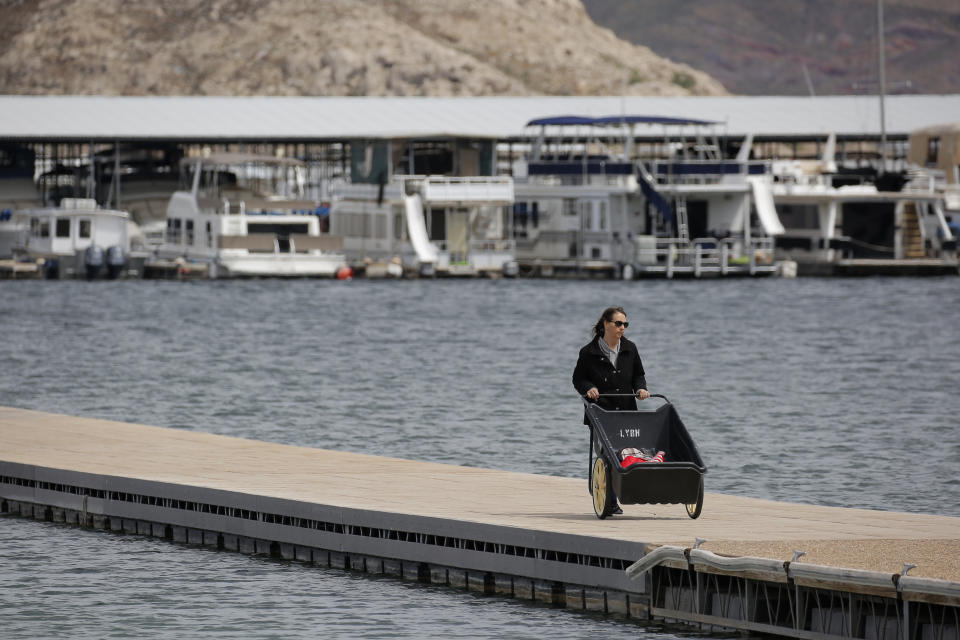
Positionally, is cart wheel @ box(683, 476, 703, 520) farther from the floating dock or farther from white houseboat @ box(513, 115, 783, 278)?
white houseboat @ box(513, 115, 783, 278)

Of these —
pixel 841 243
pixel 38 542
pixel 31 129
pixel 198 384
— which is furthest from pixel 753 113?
pixel 38 542

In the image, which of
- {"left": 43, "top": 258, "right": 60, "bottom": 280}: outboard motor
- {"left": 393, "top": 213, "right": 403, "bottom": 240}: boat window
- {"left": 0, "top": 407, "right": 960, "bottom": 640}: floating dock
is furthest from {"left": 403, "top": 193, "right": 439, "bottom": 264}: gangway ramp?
{"left": 0, "top": 407, "right": 960, "bottom": 640}: floating dock

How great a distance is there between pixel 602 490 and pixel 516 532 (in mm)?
914

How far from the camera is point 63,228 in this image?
7762cm

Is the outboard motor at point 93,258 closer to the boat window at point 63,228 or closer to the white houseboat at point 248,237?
the boat window at point 63,228

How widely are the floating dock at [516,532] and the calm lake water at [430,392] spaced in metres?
0.31

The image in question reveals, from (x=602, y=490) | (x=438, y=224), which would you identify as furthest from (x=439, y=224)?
(x=602, y=490)

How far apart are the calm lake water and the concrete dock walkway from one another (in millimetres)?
764

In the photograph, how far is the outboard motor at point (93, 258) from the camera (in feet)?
247

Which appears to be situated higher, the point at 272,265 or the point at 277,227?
the point at 277,227

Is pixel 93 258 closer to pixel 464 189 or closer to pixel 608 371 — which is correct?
pixel 464 189

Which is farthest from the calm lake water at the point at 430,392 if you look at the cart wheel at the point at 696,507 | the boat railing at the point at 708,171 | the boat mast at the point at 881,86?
the boat mast at the point at 881,86

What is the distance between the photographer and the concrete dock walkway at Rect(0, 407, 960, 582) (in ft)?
48.9

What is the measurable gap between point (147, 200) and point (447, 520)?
7891cm
